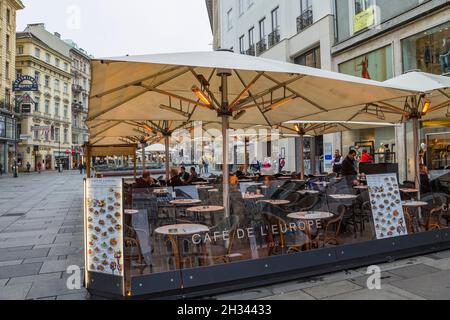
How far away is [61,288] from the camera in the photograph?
498cm

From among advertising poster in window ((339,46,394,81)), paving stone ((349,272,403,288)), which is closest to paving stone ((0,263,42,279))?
paving stone ((349,272,403,288))

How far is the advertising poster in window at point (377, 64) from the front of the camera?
1684cm

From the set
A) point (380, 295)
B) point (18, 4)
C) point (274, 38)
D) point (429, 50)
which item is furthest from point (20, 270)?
point (18, 4)

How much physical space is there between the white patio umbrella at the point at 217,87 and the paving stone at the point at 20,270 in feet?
9.24

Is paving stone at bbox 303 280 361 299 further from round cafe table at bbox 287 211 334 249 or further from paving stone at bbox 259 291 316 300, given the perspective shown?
round cafe table at bbox 287 211 334 249

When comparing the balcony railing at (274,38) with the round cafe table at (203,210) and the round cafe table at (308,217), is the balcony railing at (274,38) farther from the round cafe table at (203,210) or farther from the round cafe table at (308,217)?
the round cafe table at (203,210)

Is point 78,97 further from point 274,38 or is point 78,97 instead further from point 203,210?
point 203,210

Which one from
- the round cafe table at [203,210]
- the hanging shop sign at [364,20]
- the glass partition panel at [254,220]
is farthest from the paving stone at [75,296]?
→ the hanging shop sign at [364,20]

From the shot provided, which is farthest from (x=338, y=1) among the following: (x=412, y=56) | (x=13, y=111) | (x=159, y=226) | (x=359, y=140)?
(x=13, y=111)

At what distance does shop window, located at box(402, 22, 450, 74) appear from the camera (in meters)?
14.5

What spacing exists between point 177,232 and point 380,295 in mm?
2624

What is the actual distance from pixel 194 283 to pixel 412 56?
49.7ft

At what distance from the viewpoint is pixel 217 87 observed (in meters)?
7.54

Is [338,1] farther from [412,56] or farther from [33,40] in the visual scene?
[33,40]
